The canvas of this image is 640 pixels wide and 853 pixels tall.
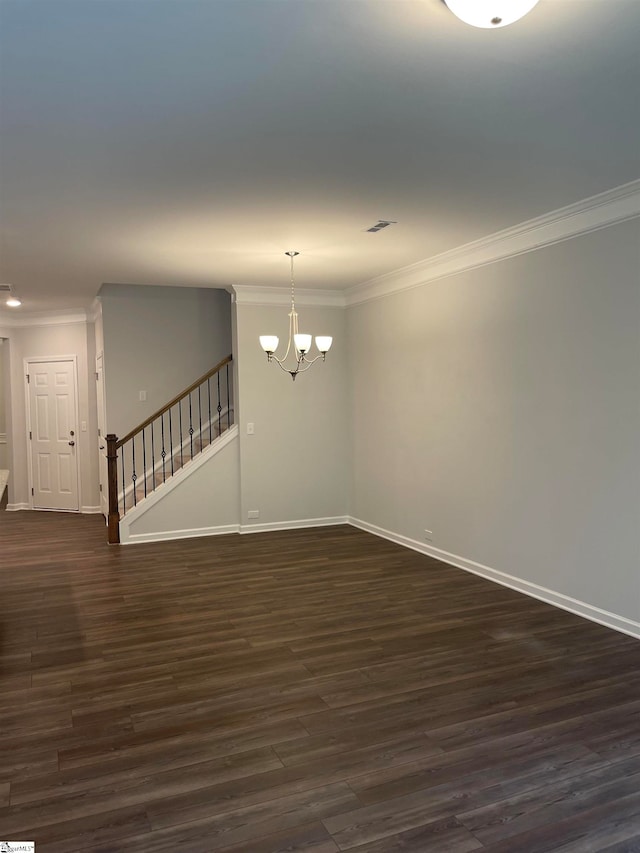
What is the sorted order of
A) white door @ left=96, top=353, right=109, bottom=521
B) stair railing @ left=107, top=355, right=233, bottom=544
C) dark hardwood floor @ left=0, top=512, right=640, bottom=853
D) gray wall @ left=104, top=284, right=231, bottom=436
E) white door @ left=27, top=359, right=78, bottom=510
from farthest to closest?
white door @ left=27, top=359, right=78, bottom=510, white door @ left=96, top=353, right=109, bottom=521, gray wall @ left=104, top=284, right=231, bottom=436, stair railing @ left=107, top=355, right=233, bottom=544, dark hardwood floor @ left=0, top=512, right=640, bottom=853

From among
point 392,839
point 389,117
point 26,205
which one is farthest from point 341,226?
point 392,839

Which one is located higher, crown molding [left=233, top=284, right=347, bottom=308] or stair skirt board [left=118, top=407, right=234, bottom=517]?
crown molding [left=233, top=284, right=347, bottom=308]

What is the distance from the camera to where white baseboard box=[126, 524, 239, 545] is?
6.81 metres

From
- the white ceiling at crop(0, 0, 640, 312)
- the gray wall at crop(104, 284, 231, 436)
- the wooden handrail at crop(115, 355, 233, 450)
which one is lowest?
the wooden handrail at crop(115, 355, 233, 450)

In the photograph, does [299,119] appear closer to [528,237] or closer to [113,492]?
[528,237]

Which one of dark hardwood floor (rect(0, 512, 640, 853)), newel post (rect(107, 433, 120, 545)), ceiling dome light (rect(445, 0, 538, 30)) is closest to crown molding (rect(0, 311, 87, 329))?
newel post (rect(107, 433, 120, 545))

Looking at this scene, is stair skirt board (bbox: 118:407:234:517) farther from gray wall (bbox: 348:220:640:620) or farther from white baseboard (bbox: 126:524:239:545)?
gray wall (bbox: 348:220:640:620)

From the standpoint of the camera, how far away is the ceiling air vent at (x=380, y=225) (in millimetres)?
4477

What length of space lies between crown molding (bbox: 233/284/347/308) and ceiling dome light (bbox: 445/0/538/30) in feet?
16.7

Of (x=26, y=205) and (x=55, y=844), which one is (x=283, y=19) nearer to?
(x=26, y=205)

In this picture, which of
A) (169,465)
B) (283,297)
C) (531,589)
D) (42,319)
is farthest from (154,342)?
(531,589)

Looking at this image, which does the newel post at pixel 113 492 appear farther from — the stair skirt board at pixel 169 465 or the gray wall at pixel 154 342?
the gray wall at pixel 154 342

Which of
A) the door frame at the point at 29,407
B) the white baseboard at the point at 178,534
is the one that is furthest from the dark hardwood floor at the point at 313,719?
the door frame at the point at 29,407

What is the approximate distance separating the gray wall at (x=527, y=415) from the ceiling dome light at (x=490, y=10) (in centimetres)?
234
